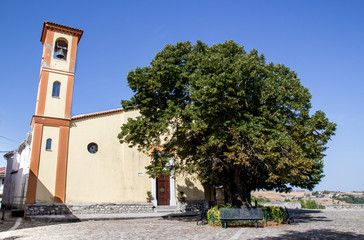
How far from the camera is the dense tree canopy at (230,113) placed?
11.4m

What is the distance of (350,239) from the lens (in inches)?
333

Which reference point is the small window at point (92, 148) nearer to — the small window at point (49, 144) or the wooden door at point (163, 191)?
the small window at point (49, 144)

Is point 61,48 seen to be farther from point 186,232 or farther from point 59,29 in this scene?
point 186,232

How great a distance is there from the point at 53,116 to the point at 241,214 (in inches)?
530

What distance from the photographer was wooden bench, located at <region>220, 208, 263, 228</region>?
11555 mm

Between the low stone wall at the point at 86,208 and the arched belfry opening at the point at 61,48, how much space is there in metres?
9.69

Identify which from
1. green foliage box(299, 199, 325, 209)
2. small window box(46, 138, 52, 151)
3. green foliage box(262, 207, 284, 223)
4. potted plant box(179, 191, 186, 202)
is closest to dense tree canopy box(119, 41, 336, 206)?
green foliage box(262, 207, 284, 223)

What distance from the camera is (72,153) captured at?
18.3 m

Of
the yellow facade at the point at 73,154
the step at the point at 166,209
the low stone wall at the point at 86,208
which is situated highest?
the yellow facade at the point at 73,154

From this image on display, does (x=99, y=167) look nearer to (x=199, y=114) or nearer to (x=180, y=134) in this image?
(x=180, y=134)

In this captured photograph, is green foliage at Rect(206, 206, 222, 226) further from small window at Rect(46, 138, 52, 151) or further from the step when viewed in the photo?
small window at Rect(46, 138, 52, 151)

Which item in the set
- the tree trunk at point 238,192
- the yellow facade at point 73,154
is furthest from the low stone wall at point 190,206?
the tree trunk at point 238,192

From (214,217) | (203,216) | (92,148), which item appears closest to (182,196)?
(92,148)

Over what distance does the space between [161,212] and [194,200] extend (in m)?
3.08
